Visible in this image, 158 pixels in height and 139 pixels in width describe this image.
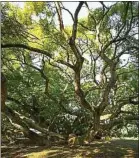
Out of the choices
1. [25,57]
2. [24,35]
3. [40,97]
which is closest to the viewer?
[24,35]

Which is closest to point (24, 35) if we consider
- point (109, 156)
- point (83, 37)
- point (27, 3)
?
point (27, 3)

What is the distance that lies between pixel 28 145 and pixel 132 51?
2.87m

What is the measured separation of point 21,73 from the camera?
7.33 metres

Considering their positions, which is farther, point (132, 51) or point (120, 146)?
point (120, 146)

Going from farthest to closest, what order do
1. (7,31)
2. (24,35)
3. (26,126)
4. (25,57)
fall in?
(25,57)
(26,126)
(24,35)
(7,31)

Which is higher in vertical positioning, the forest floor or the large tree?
the large tree

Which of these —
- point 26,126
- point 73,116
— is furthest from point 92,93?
point 26,126

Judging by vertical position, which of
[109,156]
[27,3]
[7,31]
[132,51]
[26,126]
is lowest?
[109,156]

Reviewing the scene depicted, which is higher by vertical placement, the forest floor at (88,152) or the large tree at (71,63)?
the large tree at (71,63)

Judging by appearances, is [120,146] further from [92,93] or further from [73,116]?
[73,116]

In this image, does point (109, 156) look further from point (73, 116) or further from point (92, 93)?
point (73, 116)

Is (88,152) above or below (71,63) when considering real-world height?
below

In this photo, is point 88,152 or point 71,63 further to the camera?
point 71,63

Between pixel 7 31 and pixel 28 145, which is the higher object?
pixel 7 31
